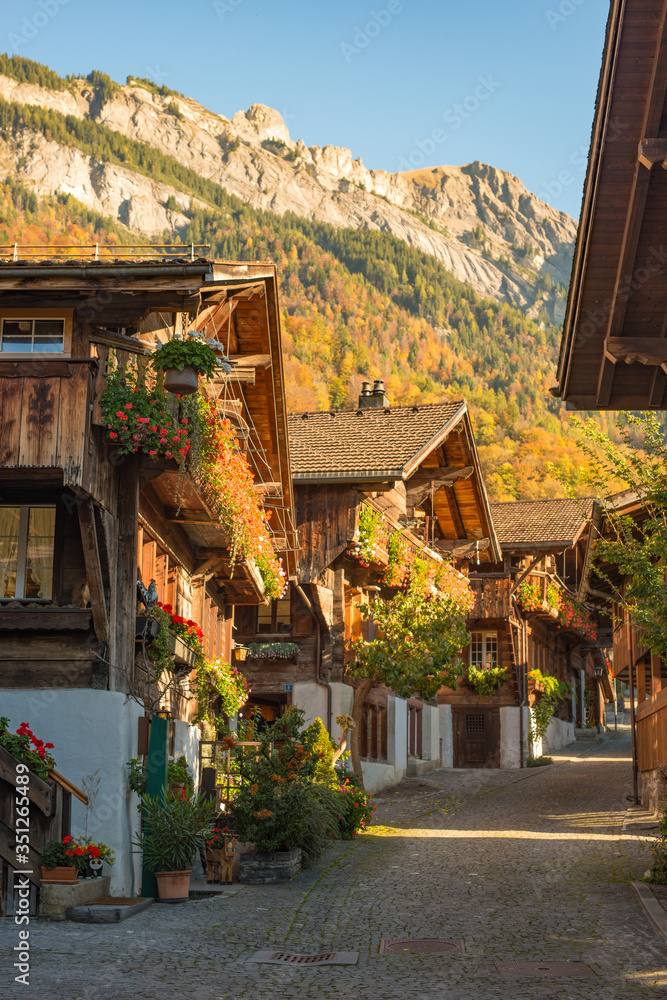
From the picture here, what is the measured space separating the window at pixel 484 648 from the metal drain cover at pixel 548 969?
1135 inches

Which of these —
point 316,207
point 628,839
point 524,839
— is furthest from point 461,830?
point 316,207

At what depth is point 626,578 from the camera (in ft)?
80.5

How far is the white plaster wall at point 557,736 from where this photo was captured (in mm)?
41844

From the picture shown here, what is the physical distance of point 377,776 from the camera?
26141 mm

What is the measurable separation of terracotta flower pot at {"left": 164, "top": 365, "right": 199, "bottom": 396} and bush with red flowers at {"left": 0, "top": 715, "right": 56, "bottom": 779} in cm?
407

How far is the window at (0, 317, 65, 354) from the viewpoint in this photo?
12445 millimetres

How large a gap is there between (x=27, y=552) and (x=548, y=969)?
744cm

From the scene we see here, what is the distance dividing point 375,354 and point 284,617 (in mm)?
77113

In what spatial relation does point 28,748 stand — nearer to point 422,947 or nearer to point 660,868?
point 422,947

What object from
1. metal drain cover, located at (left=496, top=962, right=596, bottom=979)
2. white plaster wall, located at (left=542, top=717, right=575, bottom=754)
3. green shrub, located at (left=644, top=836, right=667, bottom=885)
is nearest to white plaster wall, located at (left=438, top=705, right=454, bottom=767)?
white plaster wall, located at (left=542, top=717, right=575, bottom=754)

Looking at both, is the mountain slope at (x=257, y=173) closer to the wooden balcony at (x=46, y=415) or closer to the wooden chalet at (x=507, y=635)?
the wooden chalet at (x=507, y=635)

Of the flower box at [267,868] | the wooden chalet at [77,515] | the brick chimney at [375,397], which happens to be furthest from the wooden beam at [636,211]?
the brick chimney at [375,397]

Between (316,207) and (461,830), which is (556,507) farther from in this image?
(316,207)

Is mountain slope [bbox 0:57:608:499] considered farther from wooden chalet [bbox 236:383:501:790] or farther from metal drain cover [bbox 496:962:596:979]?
metal drain cover [bbox 496:962:596:979]
